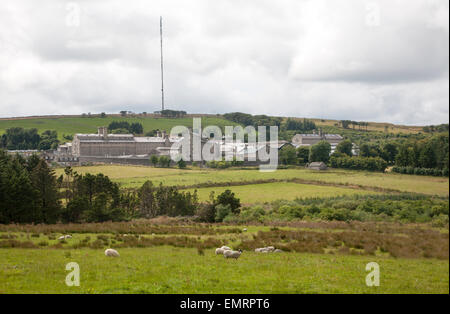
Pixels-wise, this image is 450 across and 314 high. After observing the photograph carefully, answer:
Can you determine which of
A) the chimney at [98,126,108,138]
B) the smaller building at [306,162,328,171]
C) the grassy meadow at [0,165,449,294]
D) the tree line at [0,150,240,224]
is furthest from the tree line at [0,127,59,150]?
the grassy meadow at [0,165,449,294]

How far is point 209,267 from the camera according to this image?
13977 millimetres

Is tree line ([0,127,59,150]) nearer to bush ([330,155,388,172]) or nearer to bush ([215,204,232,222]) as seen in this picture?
bush ([330,155,388,172])

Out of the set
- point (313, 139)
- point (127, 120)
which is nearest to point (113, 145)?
point (127, 120)

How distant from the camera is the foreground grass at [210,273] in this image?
36.1ft

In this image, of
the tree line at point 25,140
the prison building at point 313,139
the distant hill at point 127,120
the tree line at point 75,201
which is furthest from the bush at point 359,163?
the tree line at point 25,140

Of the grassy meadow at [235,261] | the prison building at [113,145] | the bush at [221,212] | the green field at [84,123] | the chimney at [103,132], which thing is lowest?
the bush at [221,212]

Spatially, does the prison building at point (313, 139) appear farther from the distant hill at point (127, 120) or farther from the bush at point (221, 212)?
the bush at point (221, 212)

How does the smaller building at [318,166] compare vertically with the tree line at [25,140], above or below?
below

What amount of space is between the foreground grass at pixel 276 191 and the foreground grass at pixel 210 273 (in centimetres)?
2972

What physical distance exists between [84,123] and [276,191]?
102 meters

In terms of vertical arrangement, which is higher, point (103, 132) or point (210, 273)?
point (103, 132)

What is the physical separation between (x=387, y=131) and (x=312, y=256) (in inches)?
5227

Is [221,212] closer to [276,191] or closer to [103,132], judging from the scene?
[276,191]
